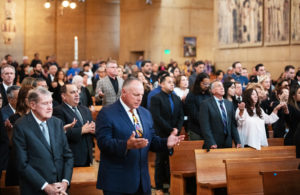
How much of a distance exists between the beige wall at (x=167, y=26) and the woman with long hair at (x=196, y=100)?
18.6m

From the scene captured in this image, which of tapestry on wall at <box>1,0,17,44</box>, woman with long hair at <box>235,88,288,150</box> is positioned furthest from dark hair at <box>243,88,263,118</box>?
tapestry on wall at <box>1,0,17,44</box>

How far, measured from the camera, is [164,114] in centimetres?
805

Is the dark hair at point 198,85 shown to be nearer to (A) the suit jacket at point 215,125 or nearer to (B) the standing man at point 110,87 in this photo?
(A) the suit jacket at point 215,125

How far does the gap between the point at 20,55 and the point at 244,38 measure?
1530 centimetres

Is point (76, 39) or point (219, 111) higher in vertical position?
point (76, 39)

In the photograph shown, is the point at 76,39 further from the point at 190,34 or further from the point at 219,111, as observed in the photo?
the point at 219,111

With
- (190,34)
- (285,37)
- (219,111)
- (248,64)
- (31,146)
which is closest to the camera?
(31,146)

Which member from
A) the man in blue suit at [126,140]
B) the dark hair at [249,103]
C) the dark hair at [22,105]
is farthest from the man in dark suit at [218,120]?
the dark hair at [22,105]

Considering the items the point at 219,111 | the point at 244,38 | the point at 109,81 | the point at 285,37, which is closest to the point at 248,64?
the point at 244,38

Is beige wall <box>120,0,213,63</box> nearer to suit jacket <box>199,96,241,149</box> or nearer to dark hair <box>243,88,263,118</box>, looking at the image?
dark hair <box>243,88,263,118</box>

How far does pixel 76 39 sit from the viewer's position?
103 ft

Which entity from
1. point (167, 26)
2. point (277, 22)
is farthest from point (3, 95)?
point (167, 26)

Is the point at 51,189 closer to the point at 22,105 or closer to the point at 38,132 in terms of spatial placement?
the point at 38,132

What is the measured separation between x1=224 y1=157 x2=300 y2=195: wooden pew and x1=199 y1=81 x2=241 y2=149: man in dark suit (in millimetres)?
783
